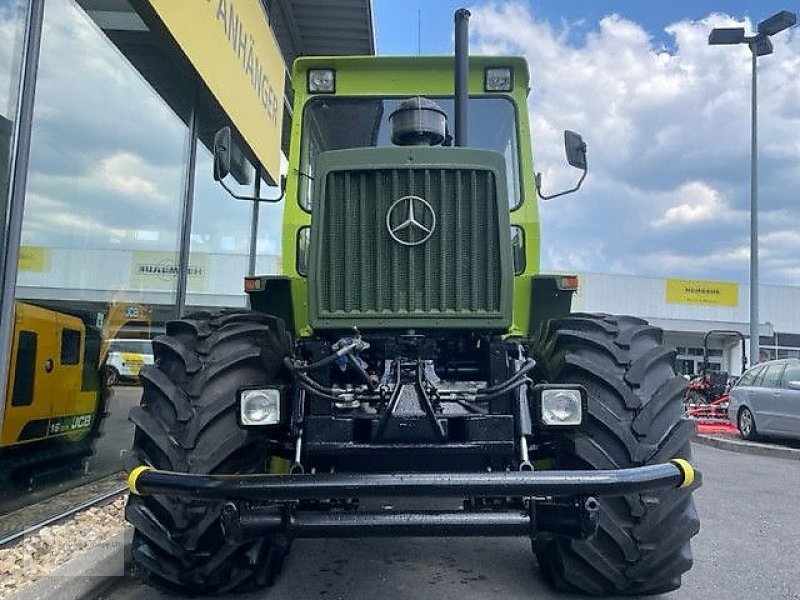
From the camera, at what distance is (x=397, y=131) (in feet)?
13.4

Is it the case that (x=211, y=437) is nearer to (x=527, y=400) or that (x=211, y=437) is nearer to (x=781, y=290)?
(x=527, y=400)

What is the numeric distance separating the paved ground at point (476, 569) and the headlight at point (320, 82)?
3029mm

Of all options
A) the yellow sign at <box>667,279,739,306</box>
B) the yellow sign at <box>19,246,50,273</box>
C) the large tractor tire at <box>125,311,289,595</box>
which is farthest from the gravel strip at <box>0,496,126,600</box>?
the yellow sign at <box>667,279,739,306</box>

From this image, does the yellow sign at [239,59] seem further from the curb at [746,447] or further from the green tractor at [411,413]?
the curb at [746,447]

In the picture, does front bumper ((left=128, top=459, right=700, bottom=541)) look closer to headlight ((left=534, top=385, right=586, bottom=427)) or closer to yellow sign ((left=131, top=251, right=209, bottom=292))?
headlight ((left=534, top=385, right=586, bottom=427))

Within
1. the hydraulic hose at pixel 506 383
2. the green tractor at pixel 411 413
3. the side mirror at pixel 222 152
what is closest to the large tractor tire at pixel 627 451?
the green tractor at pixel 411 413

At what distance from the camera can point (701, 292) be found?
114 feet

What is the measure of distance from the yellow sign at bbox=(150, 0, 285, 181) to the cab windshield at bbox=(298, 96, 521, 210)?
1.81 metres

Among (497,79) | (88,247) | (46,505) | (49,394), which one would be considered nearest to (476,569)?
(497,79)

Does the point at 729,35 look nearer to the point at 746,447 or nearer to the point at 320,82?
the point at 746,447

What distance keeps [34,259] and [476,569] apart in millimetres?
3493

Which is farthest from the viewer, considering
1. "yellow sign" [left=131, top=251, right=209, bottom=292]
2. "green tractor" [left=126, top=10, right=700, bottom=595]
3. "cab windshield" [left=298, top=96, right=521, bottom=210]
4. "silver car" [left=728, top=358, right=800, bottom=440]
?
"silver car" [left=728, top=358, right=800, bottom=440]

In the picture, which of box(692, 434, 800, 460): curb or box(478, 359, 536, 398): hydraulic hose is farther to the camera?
box(692, 434, 800, 460): curb

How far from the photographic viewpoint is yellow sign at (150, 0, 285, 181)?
20.5ft
